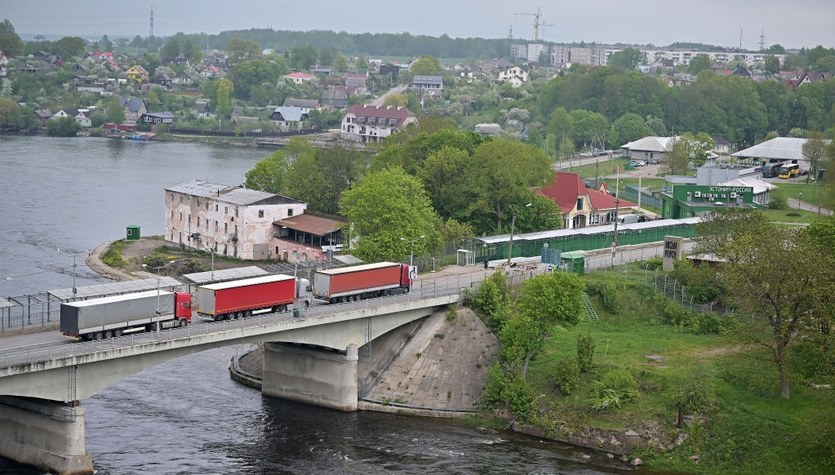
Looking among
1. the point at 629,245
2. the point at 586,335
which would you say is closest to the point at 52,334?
the point at 586,335

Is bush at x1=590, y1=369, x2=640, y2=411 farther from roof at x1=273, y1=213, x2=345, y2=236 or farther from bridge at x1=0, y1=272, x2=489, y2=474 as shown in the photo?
roof at x1=273, y1=213, x2=345, y2=236

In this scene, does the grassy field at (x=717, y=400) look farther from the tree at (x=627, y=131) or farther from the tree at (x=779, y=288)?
the tree at (x=627, y=131)

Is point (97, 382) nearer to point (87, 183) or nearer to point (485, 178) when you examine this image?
point (485, 178)

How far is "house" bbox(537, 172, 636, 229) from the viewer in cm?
10731

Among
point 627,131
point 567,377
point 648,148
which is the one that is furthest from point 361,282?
point 627,131

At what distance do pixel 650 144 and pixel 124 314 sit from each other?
12269 centimetres

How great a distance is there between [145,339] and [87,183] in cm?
9944

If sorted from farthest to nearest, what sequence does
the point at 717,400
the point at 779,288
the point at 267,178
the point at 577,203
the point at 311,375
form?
the point at 267,178 → the point at 577,203 → the point at 311,375 → the point at 717,400 → the point at 779,288

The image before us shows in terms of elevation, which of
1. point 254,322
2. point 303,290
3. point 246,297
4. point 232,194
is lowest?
point 254,322

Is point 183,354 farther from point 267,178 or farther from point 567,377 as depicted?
point 267,178

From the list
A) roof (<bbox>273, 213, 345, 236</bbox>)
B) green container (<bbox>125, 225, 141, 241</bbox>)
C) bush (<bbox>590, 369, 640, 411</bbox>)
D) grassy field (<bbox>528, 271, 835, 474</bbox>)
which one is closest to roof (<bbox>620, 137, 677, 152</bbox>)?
roof (<bbox>273, 213, 345, 236</bbox>)

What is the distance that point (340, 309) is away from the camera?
6900cm

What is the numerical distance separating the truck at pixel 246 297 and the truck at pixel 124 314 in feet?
4.22

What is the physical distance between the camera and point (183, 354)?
6156 centimetres
